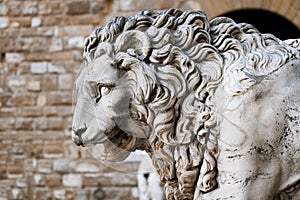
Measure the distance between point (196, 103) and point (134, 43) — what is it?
215 mm

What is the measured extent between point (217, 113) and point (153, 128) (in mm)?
177

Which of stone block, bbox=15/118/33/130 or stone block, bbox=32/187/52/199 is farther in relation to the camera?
stone block, bbox=15/118/33/130

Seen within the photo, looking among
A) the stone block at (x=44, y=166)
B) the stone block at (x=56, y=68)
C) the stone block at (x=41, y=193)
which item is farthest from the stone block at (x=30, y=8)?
the stone block at (x=41, y=193)

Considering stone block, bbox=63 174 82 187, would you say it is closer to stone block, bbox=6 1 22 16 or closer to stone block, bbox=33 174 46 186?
stone block, bbox=33 174 46 186

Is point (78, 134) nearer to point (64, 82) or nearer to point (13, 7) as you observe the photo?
point (64, 82)

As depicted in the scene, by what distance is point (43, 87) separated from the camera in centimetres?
802

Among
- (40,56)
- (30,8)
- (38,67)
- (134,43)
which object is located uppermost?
(134,43)

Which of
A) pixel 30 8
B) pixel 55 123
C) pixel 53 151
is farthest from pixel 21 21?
pixel 53 151

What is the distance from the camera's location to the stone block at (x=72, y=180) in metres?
7.80

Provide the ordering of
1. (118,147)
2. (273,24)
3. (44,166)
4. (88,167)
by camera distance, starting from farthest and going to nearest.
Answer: (273,24) < (44,166) < (88,167) < (118,147)

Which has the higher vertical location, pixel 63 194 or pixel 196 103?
pixel 196 103

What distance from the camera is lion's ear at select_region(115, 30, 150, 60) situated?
1.95 m

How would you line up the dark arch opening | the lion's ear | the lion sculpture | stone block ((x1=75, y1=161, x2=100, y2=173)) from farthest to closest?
the dark arch opening
stone block ((x1=75, y1=161, x2=100, y2=173))
the lion's ear
the lion sculpture

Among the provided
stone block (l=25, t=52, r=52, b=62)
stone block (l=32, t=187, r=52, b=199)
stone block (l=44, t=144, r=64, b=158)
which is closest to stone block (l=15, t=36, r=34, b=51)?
stone block (l=25, t=52, r=52, b=62)
